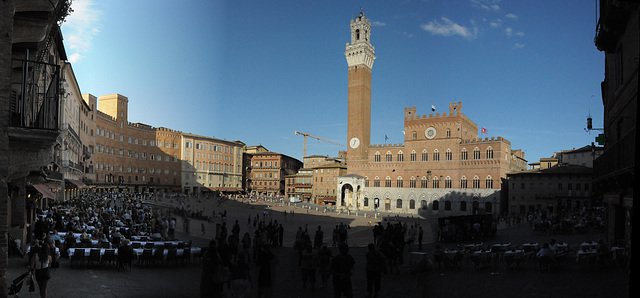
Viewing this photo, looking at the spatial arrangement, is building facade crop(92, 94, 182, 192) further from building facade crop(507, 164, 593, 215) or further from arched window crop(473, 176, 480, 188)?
building facade crop(507, 164, 593, 215)

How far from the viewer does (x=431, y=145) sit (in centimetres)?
6125

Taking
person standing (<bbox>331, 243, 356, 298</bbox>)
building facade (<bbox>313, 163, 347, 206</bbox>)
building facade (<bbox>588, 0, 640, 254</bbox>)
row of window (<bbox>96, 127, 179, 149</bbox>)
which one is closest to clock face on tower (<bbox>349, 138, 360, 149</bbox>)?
building facade (<bbox>313, 163, 347, 206</bbox>)

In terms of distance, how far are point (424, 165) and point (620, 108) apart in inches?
1890

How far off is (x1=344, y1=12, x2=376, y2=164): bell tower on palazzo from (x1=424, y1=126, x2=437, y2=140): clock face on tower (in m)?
11.0

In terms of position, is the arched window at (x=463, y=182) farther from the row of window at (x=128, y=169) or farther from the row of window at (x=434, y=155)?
the row of window at (x=128, y=169)

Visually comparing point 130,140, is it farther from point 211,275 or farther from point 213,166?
point 211,275

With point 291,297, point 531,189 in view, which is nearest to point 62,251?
point 291,297

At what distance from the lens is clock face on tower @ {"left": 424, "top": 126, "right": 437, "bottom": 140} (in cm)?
6130

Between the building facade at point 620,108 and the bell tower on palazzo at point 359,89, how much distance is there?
2090 inches

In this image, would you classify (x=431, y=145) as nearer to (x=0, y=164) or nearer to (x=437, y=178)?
(x=437, y=178)

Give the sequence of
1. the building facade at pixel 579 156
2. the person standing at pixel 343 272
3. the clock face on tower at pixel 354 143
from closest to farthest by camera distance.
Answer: the person standing at pixel 343 272 < the building facade at pixel 579 156 < the clock face on tower at pixel 354 143

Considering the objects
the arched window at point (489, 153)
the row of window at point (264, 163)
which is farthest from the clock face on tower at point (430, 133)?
the row of window at point (264, 163)

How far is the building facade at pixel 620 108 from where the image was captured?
36.5 feet

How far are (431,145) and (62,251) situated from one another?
174 feet
